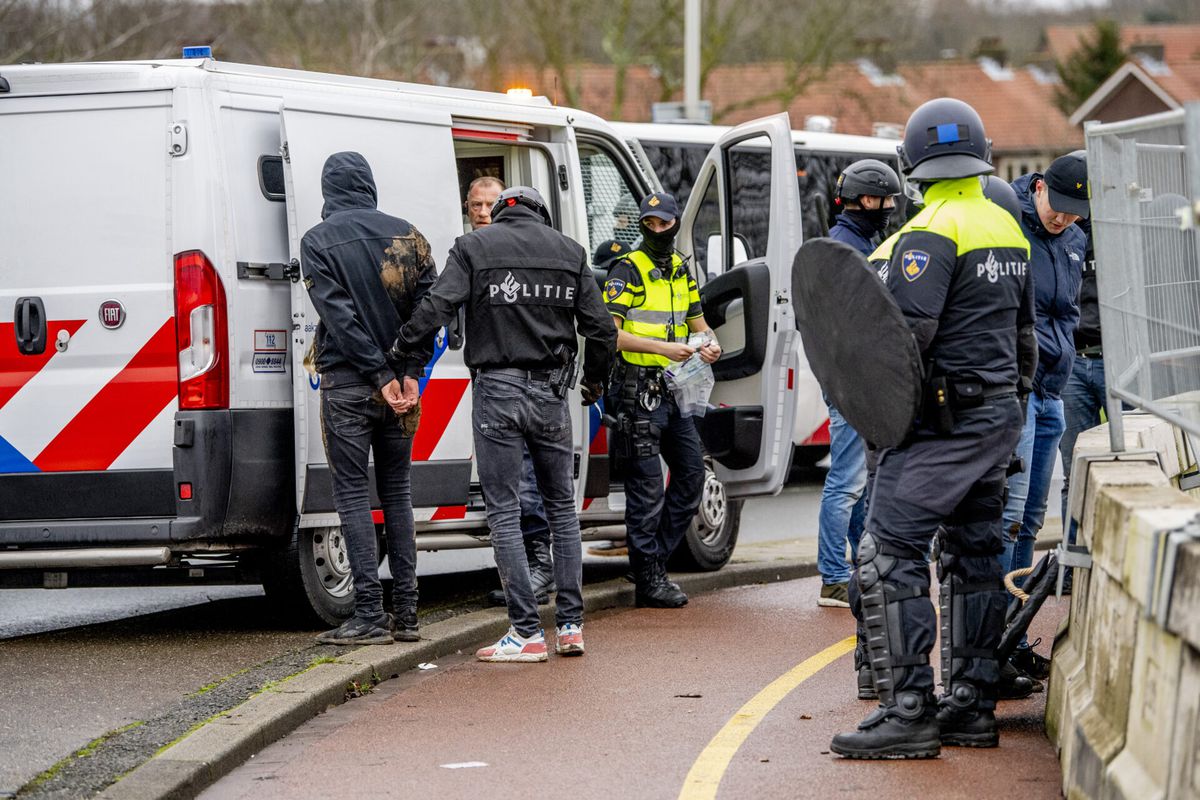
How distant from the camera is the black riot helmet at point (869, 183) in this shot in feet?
25.7

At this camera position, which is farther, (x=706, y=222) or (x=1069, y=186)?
(x=706, y=222)

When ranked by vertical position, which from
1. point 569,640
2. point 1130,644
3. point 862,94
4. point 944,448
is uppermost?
point 862,94

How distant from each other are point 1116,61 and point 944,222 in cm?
5776

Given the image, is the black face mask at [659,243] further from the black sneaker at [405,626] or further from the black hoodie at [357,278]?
Answer: the black sneaker at [405,626]

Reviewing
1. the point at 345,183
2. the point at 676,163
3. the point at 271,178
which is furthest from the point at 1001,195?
the point at 676,163

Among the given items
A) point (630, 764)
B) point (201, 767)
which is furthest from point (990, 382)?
point (201, 767)

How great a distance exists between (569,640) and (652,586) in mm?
1428

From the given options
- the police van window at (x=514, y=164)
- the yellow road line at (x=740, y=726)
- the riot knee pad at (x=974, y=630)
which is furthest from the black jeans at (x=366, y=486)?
the riot knee pad at (x=974, y=630)

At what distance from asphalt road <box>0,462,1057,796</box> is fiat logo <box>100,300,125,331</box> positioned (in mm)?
1324

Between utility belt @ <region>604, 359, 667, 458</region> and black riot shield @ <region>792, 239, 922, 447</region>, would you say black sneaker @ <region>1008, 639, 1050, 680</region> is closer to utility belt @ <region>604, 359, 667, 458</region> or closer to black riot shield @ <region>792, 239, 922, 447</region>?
black riot shield @ <region>792, 239, 922, 447</region>

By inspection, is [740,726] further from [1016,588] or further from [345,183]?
[345,183]

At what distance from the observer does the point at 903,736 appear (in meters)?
5.41

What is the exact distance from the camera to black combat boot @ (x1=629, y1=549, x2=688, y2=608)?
863 centimetres

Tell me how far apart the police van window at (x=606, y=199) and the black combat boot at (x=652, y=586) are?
174 cm
